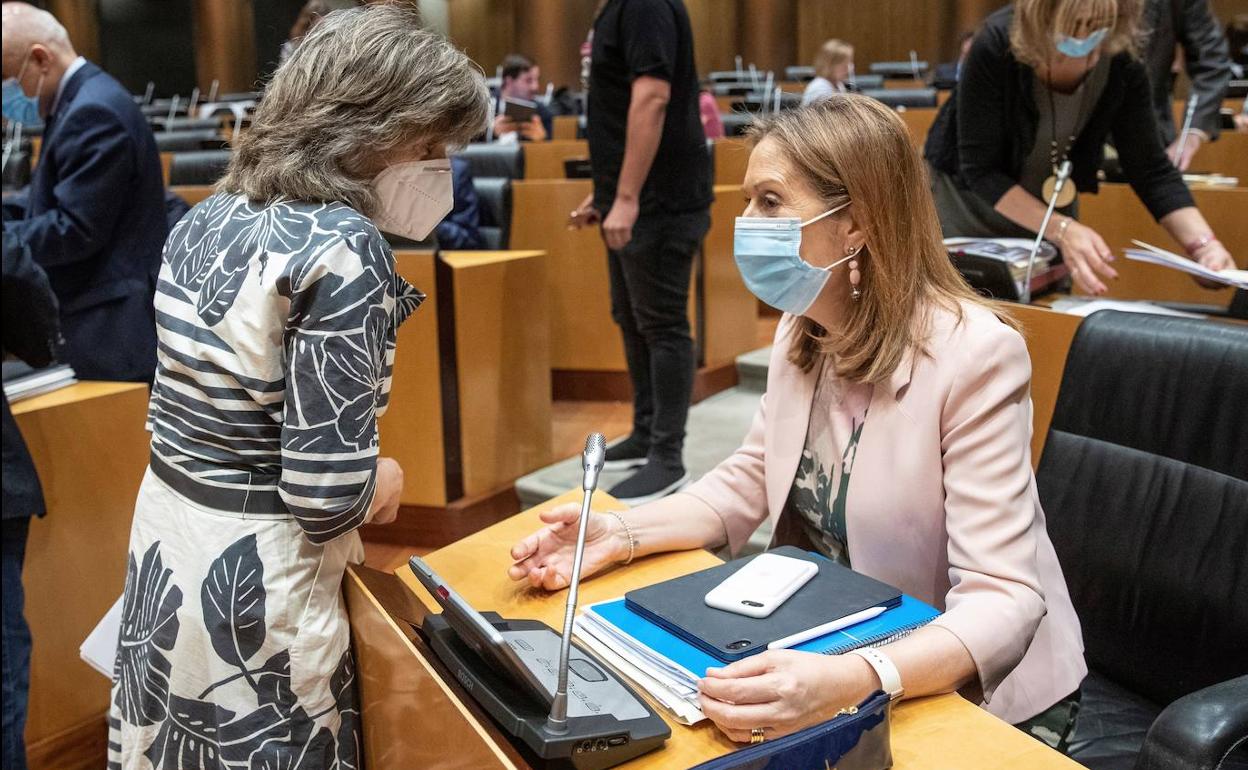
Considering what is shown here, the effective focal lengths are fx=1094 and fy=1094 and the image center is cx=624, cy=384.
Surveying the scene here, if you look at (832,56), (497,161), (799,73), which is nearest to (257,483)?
(497,161)

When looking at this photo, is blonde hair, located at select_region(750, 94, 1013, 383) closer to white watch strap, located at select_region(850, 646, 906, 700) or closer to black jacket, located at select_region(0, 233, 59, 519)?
white watch strap, located at select_region(850, 646, 906, 700)

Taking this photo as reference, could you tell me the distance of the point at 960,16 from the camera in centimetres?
1283

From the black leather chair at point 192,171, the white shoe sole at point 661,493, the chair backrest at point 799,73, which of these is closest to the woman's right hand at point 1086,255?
the white shoe sole at point 661,493

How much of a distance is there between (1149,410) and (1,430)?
177cm

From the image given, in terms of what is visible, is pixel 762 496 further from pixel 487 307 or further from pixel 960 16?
pixel 960 16

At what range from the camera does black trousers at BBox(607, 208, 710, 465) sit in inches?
115

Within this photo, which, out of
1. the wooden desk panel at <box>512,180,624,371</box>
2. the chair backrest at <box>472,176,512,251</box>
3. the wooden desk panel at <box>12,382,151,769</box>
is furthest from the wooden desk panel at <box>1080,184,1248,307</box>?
the wooden desk panel at <box>12,382,151,769</box>

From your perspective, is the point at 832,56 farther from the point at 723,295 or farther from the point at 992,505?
the point at 992,505

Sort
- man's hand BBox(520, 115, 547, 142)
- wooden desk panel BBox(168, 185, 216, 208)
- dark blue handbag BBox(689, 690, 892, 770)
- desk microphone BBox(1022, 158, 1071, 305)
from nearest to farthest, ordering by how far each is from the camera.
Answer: dark blue handbag BBox(689, 690, 892, 770)
desk microphone BBox(1022, 158, 1071, 305)
wooden desk panel BBox(168, 185, 216, 208)
man's hand BBox(520, 115, 547, 142)

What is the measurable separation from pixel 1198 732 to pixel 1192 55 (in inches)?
124

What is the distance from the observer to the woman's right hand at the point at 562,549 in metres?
1.27

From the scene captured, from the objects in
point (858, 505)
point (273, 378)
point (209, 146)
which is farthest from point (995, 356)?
point (209, 146)

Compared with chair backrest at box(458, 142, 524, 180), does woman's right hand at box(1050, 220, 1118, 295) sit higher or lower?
lower

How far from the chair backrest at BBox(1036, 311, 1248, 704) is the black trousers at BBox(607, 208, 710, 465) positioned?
4.98ft
